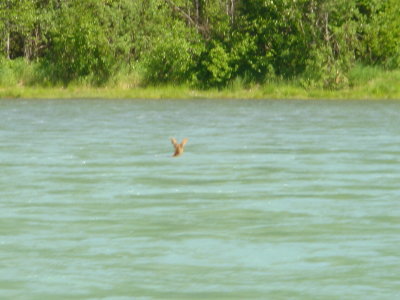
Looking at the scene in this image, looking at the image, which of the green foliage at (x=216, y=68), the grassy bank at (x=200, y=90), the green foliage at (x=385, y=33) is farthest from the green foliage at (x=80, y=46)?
the green foliage at (x=385, y=33)

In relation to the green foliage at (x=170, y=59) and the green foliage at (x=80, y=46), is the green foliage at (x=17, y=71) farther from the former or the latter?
the green foliage at (x=170, y=59)

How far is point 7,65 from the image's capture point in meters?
46.9

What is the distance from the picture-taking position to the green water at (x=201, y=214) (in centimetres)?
1003

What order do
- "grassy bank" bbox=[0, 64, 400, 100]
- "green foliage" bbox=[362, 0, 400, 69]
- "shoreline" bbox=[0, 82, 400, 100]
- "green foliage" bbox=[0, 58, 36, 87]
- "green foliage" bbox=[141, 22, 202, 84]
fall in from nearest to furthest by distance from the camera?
"shoreline" bbox=[0, 82, 400, 100] < "grassy bank" bbox=[0, 64, 400, 100] < "green foliage" bbox=[362, 0, 400, 69] < "green foliage" bbox=[0, 58, 36, 87] < "green foliage" bbox=[141, 22, 202, 84]

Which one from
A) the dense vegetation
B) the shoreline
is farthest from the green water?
the dense vegetation

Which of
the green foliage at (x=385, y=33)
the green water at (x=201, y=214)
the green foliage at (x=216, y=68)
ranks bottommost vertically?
the green foliage at (x=216, y=68)

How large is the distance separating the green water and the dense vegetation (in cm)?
1904

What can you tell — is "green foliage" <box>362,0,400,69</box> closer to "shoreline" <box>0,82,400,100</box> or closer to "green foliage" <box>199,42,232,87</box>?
"shoreline" <box>0,82,400,100</box>

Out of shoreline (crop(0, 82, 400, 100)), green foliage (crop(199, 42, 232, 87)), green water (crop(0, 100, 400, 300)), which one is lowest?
shoreline (crop(0, 82, 400, 100))

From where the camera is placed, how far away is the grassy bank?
1718 inches

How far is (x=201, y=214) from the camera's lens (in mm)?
13766

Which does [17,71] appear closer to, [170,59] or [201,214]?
[170,59]

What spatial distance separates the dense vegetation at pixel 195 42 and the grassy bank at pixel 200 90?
6.5 inches

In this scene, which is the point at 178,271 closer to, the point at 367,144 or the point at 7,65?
the point at 367,144
